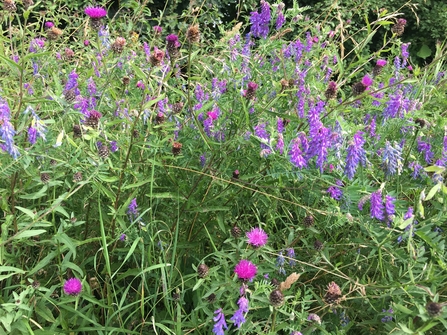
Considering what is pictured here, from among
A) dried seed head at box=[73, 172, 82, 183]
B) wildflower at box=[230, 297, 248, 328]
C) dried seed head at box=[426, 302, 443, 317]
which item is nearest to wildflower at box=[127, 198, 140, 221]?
dried seed head at box=[73, 172, 82, 183]

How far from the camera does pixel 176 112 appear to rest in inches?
69.4

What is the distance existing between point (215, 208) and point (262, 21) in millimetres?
889

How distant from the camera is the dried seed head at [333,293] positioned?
1226 mm

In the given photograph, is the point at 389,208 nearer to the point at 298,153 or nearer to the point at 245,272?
the point at 298,153

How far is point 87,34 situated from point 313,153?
1.40 metres

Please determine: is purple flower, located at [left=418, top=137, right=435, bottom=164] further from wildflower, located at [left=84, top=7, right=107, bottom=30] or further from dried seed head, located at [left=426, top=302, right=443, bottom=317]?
wildflower, located at [left=84, top=7, right=107, bottom=30]

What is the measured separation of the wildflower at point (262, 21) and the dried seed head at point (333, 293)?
1141 millimetres

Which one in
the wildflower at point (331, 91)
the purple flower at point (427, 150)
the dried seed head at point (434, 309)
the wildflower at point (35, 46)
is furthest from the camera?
the wildflower at point (35, 46)

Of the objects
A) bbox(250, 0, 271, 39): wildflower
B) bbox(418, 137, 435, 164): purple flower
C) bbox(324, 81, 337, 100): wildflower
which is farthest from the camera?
bbox(250, 0, 271, 39): wildflower

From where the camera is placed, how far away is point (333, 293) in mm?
1232

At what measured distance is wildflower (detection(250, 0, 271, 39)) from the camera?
1.99 meters

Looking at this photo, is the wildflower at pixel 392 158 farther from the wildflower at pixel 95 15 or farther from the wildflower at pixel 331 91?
the wildflower at pixel 95 15

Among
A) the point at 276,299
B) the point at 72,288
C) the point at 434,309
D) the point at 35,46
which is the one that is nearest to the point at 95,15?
the point at 35,46

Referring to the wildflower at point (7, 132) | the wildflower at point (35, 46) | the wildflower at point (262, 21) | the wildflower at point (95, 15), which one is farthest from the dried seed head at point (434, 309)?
the wildflower at point (35, 46)
